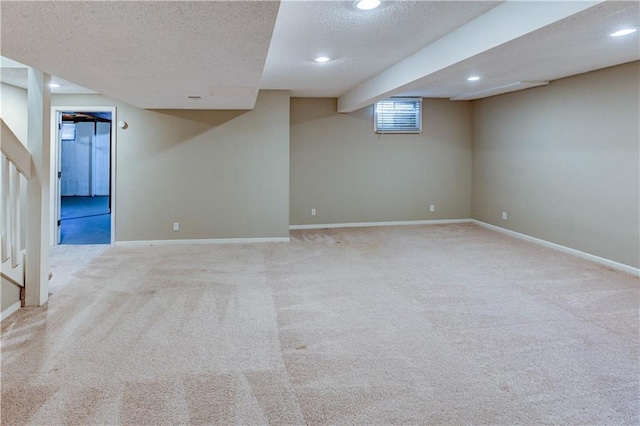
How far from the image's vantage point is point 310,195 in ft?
23.5

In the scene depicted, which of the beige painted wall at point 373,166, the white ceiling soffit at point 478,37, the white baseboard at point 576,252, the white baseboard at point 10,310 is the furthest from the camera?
the beige painted wall at point 373,166

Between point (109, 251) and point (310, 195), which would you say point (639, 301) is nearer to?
point (310, 195)

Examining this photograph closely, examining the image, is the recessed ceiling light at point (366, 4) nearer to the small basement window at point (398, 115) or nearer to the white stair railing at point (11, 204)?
the white stair railing at point (11, 204)

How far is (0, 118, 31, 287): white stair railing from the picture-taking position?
3.15 m

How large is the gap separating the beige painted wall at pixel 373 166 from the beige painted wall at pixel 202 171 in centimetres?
101

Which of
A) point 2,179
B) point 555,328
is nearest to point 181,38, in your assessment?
point 2,179

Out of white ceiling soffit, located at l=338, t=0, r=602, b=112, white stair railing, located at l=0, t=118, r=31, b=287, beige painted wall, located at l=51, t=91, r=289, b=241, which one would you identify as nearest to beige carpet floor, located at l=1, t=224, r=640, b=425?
white stair railing, located at l=0, t=118, r=31, b=287

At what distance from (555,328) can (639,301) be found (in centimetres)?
120

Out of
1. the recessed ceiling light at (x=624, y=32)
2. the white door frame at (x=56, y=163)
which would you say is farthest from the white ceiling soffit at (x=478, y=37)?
the white door frame at (x=56, y=163)

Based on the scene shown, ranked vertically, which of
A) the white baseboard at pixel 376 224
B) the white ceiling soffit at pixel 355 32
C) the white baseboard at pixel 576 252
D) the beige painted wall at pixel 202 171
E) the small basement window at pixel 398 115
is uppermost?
the small basement window at pixel 398 115

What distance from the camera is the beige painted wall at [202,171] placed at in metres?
5.86

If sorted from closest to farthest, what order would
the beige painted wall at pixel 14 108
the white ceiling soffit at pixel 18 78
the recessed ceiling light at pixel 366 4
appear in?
the recessed ceiling light at pixel 366 4 → the white ceiling soffit at pixel 18 78 → the beige painted wall at pixel 14 108

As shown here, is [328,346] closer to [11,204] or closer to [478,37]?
[478,37]

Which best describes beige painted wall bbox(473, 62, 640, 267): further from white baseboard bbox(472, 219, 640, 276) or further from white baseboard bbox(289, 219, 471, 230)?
white baseboard bbox(289, 219, 471, 230)
